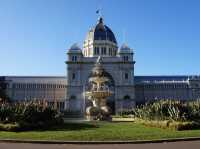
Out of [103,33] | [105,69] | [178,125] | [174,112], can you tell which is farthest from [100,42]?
[178,125]

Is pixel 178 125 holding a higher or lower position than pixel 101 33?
lower

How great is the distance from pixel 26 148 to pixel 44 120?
9.89 metres

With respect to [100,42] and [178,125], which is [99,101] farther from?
[100,42]

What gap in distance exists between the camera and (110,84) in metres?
92.1

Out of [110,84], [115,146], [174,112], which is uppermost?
[110,84]

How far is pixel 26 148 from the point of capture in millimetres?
13828

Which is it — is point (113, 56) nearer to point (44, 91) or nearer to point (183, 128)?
point (44, 91)

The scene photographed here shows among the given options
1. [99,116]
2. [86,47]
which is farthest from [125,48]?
[99,116]

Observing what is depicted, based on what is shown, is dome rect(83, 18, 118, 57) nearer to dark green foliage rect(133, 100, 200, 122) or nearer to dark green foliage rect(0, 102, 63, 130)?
dark green foliage rect(133, 100, 200, 122)

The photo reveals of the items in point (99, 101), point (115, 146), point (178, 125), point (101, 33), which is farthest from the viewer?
point (101, 33)

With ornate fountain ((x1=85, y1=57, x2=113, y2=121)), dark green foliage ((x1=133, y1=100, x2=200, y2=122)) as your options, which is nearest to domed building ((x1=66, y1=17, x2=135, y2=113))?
ornate fountain ((x1=85, y1=57, x2=113, y2=121))

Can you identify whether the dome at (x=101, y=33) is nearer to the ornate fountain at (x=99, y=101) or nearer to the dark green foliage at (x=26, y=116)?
the ornate fountain at (x=99, y=101)

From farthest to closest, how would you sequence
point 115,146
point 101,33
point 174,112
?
point 101,33
point 174,112
point 115,146

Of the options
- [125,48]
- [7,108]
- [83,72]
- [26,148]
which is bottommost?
[26,148]
